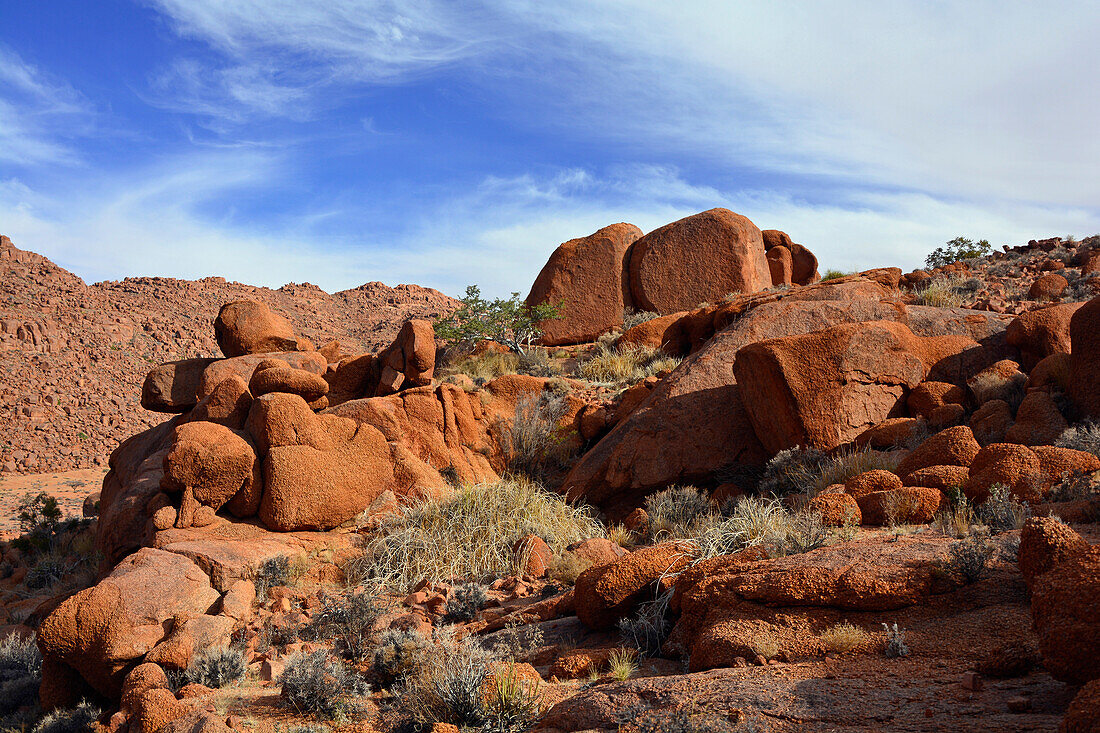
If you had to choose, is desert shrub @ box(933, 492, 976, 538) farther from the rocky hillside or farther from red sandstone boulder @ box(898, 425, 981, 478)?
the rocky hillside

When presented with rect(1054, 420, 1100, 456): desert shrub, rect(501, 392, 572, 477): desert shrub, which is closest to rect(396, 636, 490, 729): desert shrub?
rect(1054, 420, 1100, 456): desert shrub

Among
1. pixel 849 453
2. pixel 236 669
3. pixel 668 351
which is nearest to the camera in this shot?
pixel 236 669

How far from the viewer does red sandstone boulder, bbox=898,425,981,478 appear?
6.07 meters

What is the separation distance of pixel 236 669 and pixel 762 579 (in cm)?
377

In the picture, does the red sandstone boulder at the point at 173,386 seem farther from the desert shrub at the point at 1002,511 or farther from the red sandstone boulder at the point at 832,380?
the desert shrub at the point at 1002,511

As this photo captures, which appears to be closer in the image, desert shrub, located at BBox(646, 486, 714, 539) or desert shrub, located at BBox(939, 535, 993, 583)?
desert shrub, located at BBox(939, 535, 993, 583)

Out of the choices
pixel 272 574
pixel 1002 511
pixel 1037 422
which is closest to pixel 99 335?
pixel 272 574

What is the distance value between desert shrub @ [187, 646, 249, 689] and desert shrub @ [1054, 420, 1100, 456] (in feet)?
22.6

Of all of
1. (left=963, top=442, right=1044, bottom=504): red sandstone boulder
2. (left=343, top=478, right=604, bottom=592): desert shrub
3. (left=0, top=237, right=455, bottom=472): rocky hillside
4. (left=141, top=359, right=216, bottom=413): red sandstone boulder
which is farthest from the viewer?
(left=0, top=237, right=455, bottom=472): rocky hillside

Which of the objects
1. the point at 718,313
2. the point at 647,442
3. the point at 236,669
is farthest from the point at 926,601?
the point at 718,313

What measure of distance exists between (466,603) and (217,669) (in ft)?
6.73

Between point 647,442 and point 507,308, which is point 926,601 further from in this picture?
point 507,308

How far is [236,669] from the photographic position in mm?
5160

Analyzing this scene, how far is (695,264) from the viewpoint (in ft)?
62.3
